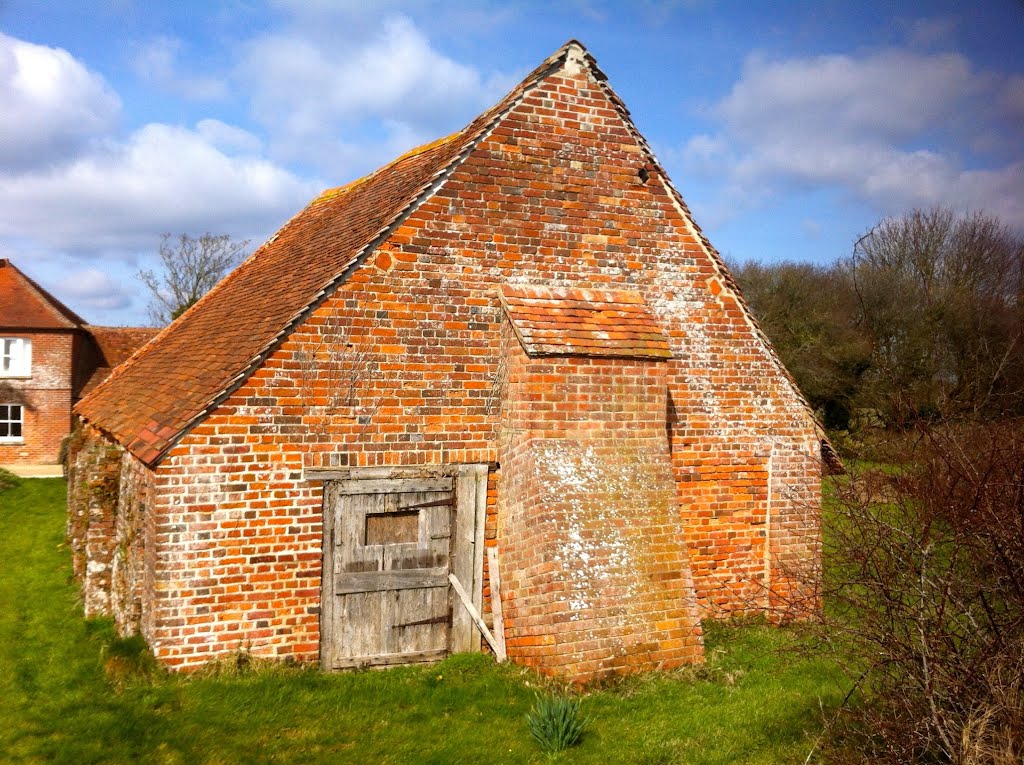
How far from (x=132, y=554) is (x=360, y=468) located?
2.91 m

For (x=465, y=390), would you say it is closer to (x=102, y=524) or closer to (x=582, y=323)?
(x=582, y=323)

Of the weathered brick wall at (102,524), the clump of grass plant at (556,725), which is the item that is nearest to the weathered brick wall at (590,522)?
the clump of grass plant at (556,725)

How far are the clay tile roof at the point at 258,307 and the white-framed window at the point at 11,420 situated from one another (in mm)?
21146

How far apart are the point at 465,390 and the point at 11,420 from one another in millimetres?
28653

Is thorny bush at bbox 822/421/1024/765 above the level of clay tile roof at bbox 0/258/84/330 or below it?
below

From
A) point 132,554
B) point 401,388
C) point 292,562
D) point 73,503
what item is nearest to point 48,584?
point 73,503

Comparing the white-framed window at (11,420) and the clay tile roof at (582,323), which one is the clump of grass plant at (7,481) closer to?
the white-framed window at (11,420)

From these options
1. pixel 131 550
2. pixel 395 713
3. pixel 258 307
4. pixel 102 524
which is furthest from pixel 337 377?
pixel 102 524

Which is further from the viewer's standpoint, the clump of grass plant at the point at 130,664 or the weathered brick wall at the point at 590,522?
the weathered brick wall at the point at 590,522

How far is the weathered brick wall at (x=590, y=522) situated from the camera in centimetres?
724

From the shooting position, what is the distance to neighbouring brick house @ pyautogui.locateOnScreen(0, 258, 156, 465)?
98.2ft

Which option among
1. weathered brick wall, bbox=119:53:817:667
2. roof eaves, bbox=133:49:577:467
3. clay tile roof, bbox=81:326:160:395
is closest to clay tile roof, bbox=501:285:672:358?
weathered brick wall, bbox=119:53:817:667

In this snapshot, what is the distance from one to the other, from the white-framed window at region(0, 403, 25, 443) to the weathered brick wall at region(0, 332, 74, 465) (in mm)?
179

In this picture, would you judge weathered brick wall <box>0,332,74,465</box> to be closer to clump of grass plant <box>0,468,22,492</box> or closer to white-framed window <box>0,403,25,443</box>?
white-framed window <box>0,403,25,443</box>
